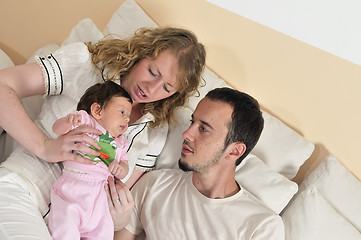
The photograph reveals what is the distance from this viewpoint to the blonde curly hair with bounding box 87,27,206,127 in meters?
1.82

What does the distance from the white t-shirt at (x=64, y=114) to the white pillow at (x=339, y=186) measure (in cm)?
81

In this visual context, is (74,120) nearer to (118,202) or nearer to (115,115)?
(115,115)

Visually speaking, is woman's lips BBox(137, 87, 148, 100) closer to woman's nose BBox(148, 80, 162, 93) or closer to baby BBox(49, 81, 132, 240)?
woman's nose BBox(148, 80, 162, 93)

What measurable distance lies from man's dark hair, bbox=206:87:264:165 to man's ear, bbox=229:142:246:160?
0.02 meters

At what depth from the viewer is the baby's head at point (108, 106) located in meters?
1.56

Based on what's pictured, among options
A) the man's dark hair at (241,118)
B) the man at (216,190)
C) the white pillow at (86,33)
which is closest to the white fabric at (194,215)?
the man at (216,190)

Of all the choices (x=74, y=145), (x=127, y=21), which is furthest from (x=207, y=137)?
(x=127, y=21)

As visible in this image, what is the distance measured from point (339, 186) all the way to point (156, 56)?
1080 millimetres

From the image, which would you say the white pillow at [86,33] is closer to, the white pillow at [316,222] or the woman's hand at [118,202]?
the woman's hand at [118,202]

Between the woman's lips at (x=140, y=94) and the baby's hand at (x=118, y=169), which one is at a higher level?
the woman's lips at (x=140, y=94)

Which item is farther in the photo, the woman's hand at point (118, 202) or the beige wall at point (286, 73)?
the beige wall at point (286, 73)

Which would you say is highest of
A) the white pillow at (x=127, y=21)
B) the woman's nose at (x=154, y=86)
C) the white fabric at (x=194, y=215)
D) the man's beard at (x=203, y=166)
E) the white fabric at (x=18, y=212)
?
the white pillow at (x=127, y=21)

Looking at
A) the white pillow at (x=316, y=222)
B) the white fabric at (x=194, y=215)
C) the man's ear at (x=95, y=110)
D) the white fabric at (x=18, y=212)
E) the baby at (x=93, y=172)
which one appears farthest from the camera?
the white pillow at (x=316, y=222)

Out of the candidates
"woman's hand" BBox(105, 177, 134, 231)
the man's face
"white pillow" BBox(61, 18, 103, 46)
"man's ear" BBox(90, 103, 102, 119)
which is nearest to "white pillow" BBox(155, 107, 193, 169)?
the man's face
